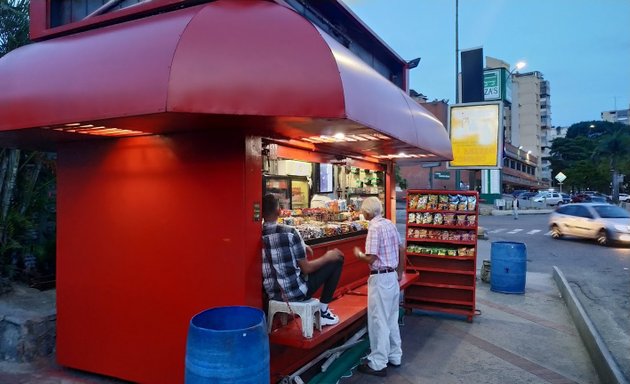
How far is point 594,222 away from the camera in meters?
16.8

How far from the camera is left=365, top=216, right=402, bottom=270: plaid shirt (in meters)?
5.11

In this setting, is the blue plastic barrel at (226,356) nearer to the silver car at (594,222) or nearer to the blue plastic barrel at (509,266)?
the blue plastic barrel at (509,266)

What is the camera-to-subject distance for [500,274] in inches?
365

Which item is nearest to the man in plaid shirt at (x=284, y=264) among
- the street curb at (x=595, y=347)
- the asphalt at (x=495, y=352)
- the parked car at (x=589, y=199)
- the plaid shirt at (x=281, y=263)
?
the plaid shirt at (x=281, y=263)

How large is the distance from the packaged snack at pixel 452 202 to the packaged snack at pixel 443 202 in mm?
49

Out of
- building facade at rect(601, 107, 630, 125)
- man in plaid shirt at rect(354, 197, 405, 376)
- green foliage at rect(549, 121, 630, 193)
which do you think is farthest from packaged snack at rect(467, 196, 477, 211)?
building facade at rect(601, 107, 630, 125)

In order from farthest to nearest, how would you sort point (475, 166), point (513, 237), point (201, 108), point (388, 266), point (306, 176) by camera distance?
point (513, 237), point (475, 166), point (306, 176), point (388, 266), point (201, 108)

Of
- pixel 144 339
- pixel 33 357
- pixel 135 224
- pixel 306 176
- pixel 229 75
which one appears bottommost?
pixel 33 357

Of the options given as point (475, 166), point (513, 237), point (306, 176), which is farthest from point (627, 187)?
point (306, 176)

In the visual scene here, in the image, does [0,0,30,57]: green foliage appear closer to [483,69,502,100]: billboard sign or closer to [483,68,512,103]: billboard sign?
[483,68,512,103]: billboard sign

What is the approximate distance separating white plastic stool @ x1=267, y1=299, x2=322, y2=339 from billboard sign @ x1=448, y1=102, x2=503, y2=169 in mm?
9724

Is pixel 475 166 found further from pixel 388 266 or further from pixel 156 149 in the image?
pixel 156 149

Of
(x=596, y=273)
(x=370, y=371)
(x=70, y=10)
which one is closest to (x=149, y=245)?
(x=370, y=371)

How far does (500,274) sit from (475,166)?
4676mm
